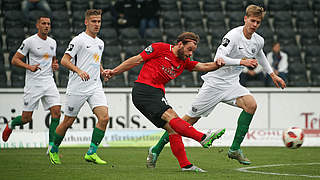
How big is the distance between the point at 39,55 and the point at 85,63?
5.77ft

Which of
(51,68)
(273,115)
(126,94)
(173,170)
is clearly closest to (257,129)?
(273,115)

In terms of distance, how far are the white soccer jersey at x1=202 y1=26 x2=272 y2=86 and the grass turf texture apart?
120cm

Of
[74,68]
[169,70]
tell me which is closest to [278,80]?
[169,70]

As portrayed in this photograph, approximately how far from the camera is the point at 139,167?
29.2ft

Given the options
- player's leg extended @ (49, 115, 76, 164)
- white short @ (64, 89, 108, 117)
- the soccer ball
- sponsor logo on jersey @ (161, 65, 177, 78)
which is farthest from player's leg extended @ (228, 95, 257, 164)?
player's leg extended @ (49, 115, 76, 164)

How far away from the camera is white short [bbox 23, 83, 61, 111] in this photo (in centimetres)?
1115

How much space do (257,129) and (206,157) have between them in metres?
4.31

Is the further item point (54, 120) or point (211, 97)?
point (54, 120)

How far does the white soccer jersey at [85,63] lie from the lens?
966 cm

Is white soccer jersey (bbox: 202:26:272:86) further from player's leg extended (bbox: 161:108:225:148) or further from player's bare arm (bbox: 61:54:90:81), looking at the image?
player's bare arm (bbox: 61:54:90:81)

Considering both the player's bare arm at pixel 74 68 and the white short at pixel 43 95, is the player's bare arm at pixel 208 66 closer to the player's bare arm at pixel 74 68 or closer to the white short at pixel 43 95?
the player's bare arm at pixel 74 68

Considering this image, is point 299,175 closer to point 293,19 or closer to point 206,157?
point 206,157

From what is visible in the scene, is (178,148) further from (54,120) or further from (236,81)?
(54,120)

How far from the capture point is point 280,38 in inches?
754
